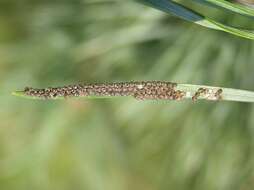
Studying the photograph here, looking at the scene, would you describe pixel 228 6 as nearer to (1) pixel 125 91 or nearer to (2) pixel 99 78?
(1) pixel 125 91

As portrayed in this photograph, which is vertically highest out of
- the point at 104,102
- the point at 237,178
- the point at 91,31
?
the point at 91,31

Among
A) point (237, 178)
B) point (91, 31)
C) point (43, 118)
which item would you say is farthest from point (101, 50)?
point (237, 178)

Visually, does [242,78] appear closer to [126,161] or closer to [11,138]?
[126,161]

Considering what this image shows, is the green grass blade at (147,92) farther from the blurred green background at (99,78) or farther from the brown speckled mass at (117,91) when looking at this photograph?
the blurred green background at (99,78)

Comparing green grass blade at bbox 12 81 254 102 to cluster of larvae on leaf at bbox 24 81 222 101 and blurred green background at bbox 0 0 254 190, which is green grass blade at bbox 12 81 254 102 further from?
blurred green background at bbox 0 0 254 190

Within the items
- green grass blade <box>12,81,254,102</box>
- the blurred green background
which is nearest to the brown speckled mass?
green grass blade <box>12,81,254,102</box>

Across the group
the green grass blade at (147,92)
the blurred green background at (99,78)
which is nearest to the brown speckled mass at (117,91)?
the green grass blade at (147,92)
